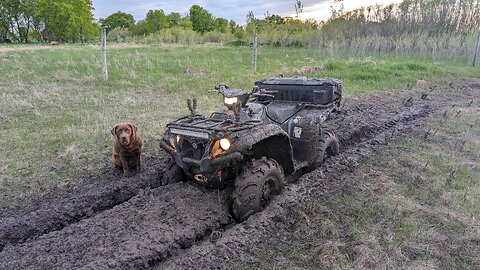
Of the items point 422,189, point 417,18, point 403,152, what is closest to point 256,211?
point 422,189

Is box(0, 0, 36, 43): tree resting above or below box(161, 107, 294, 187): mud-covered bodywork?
above

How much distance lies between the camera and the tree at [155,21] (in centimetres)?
6128

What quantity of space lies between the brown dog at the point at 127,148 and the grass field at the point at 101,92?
62 centimetres

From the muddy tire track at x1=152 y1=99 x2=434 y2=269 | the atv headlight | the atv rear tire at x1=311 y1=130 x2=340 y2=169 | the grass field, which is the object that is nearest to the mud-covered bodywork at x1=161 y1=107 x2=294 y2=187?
the atv headlight

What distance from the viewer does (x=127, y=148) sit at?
18.4 feet

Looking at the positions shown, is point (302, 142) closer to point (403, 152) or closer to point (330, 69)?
point (403, 152)

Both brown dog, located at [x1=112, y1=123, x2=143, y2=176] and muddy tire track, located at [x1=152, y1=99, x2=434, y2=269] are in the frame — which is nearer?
muddy tire track, located at [x1=152, y1=99, x2=434, y2=269]

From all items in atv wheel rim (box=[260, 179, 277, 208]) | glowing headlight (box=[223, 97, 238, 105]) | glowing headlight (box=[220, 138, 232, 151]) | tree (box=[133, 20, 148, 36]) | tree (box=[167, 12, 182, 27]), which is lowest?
atv wheel rim (box=[260, 179, 277, 208])

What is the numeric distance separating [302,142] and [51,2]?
176ft

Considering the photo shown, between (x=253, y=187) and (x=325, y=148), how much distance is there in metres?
1.95

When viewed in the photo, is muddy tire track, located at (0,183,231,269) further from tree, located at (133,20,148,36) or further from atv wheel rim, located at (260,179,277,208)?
tree, located at (133,20,148,36)

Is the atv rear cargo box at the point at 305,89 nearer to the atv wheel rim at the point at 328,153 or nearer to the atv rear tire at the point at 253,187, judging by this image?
the atv wheel rim at the point at 328,153

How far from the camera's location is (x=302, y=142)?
5.16 m

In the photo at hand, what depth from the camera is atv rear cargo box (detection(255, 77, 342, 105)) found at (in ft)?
18.2
